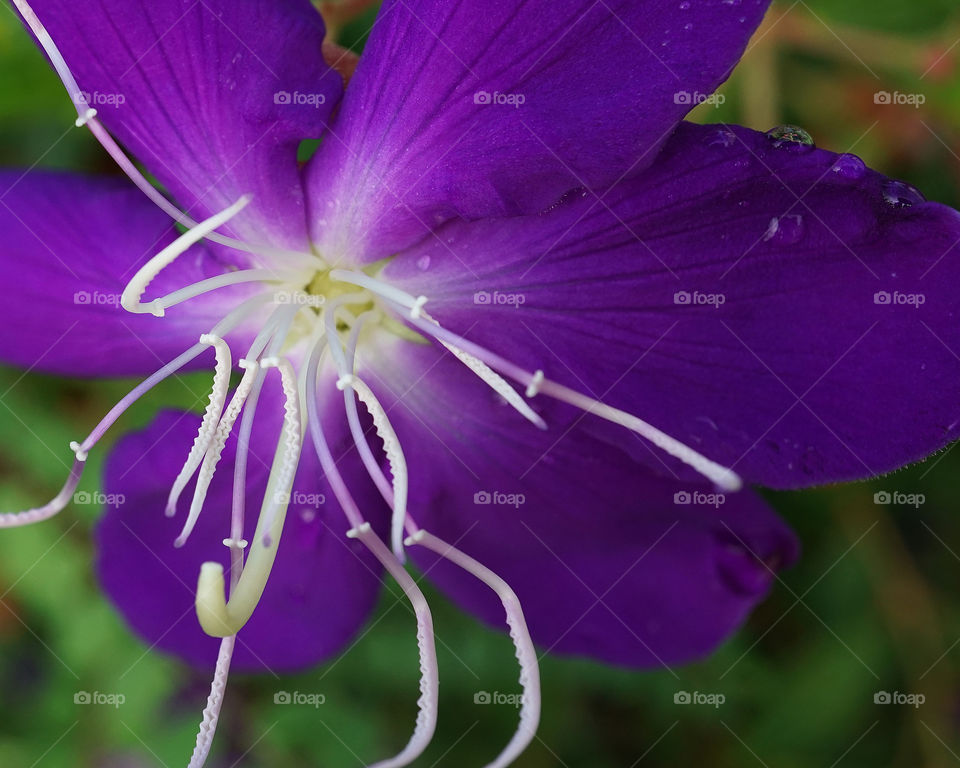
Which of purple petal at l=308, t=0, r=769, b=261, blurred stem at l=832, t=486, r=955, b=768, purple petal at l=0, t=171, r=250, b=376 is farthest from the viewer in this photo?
blurred stem at l=832, t=486, r=955, b=768

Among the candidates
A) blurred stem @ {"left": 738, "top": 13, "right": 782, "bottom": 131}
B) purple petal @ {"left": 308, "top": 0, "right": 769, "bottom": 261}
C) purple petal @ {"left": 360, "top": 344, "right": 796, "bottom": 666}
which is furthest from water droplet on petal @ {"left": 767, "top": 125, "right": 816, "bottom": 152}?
blurred stem @ {"left": 738, "top": 13, "right": 782, "bottom": 131}

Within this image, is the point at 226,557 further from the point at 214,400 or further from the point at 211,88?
the point at 211,88

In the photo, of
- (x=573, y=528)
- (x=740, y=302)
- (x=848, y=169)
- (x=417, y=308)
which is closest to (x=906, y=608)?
(x=573, y=528)

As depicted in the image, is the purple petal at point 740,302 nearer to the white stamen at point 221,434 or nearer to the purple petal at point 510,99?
the purple petal at point 510,99

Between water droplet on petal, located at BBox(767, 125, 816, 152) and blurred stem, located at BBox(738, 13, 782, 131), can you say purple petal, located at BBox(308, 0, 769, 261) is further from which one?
blurred stem, located at BBox(738, 13, 782, 131)

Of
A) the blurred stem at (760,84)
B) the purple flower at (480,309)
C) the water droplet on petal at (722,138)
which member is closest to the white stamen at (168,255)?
the purple flower at (480,309)

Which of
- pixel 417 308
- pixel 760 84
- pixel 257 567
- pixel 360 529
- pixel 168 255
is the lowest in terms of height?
pixel 257 567
